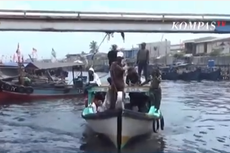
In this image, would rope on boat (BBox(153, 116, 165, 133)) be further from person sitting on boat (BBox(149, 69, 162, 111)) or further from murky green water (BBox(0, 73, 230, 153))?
person sitting on boat (BBox(149, 69, 162, 111))

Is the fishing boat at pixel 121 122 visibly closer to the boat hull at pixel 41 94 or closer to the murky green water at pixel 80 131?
the murky green water at pixel 80 131

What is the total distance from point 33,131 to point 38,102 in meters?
10.3

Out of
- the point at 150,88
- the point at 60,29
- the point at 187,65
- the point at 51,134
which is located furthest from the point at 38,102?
the point at 187,65

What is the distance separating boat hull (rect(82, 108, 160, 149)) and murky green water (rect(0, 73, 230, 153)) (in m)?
0.36

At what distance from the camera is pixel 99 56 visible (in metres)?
91.8

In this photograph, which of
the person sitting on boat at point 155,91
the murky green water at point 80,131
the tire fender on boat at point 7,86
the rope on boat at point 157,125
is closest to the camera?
the murky green water at point 80,131

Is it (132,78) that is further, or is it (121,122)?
(132,78)

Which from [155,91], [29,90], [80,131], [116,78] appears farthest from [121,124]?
[29,90]

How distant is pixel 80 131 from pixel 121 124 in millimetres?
4163

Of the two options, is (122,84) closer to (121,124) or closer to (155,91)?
(121,124)

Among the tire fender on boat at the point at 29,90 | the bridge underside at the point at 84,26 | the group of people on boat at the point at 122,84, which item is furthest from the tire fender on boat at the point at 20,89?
the group of people on boat at the point at 122,84

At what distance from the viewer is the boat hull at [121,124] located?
11.2 m

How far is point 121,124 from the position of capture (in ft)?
37.0

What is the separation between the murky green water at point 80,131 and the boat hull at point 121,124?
357 mm
